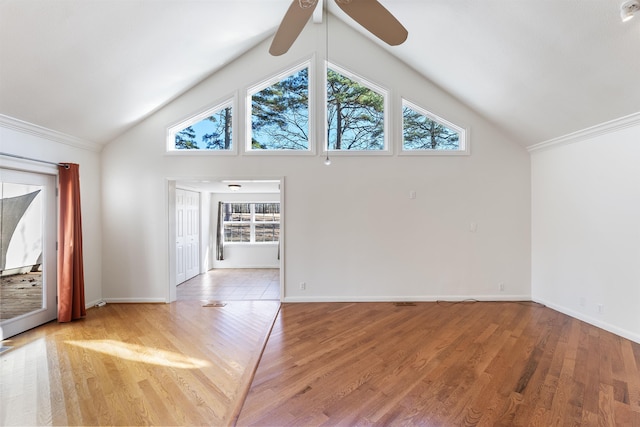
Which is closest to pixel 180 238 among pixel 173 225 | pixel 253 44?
pixel 173 225

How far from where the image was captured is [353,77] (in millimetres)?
4785

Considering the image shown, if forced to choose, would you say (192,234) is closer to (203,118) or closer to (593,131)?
(203,118)

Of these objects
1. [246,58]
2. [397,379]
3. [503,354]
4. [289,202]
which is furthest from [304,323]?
[246,58]

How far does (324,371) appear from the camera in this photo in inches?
101

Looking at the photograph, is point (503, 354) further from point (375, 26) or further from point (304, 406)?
point (375, 26)

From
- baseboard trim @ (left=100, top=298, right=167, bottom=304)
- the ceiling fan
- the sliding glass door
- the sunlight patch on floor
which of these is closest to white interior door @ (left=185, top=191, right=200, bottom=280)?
baseboard trim @ (left=100, top=298, right=167, bottom=304)

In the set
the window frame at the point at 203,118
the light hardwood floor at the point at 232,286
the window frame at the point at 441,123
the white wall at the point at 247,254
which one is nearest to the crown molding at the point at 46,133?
the window frame at the point at 203,118

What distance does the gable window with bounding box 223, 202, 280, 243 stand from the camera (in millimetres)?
7820

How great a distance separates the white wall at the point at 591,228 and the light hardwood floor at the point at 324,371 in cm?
38

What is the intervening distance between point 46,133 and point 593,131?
7.12 m

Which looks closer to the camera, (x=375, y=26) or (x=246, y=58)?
(x=375, y=26)

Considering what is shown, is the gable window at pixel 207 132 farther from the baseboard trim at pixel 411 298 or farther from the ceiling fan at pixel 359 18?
the baseboard trim at pixel 411 298

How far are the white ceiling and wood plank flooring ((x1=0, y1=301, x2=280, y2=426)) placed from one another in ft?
8.87

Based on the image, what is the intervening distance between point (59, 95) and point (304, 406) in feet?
14.1
